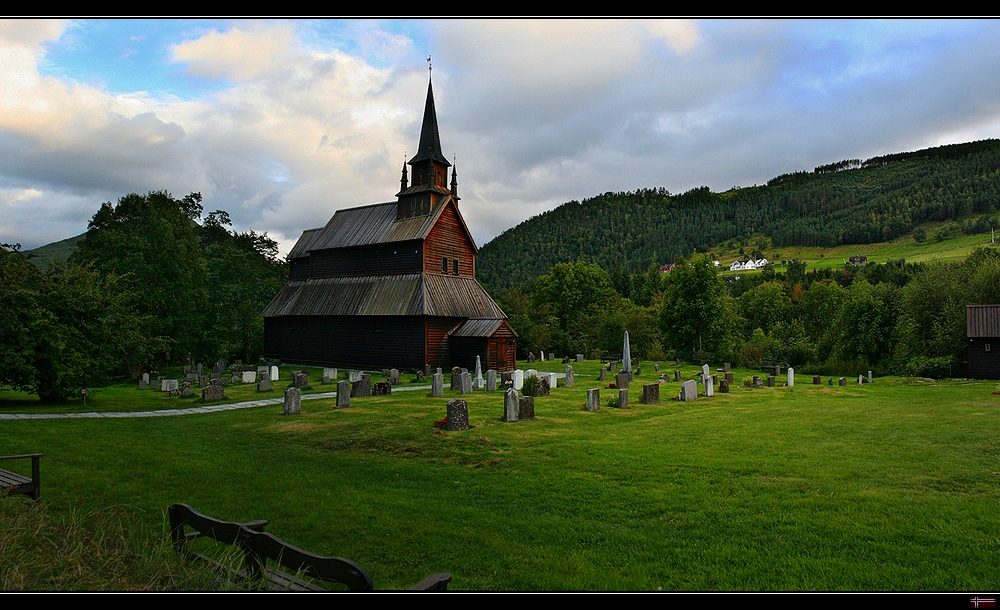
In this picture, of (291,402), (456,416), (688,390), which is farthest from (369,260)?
(456,416)

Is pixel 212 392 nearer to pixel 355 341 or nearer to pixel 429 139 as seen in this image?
pixel 355 341

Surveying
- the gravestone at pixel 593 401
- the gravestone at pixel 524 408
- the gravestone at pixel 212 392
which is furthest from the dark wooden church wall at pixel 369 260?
the gravestone at pixel 524 408

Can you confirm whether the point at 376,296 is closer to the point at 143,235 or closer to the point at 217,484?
the point at 143,235

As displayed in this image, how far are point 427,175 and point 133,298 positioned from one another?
67.1 feet

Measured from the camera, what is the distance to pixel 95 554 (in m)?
4.22

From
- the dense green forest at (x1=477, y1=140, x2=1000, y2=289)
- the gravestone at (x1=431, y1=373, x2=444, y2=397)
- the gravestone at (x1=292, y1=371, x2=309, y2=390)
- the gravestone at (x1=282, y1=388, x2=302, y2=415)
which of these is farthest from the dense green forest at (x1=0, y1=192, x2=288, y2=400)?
the dense green forest at (x1=477, y1=140, x2=1000, y2=289)

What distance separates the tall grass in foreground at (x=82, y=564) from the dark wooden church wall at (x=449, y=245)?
30.1m

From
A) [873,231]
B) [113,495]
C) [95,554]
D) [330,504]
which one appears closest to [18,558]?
[95,554]

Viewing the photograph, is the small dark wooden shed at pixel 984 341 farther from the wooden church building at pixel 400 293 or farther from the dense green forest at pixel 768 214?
the dense green forest at pixel 768 214

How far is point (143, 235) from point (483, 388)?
2864 cm

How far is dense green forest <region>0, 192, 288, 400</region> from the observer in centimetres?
1844

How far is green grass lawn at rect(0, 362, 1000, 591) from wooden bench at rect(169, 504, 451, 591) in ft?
5.31

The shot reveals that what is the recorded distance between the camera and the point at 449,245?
3647 centimetres

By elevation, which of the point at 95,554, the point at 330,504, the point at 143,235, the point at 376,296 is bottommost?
the point at 330,504
